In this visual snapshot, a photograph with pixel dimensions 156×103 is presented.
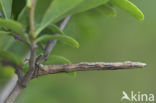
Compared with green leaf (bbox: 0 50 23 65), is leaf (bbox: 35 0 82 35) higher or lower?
higher

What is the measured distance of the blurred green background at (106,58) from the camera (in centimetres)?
94

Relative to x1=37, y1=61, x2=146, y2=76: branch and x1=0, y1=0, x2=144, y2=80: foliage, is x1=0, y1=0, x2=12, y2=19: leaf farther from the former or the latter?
x1=37, y1=61, x2=146, y2=76: branch

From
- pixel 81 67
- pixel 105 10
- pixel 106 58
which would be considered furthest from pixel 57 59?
pixel 106 58

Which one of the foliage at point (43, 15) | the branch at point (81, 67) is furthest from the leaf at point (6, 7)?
the branch at point (81, 67)

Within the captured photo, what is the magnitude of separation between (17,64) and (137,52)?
0.85 metres

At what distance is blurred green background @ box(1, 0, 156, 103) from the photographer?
3.09ft

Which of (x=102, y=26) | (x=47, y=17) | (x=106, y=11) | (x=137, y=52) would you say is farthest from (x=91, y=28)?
(x=47, y=17)

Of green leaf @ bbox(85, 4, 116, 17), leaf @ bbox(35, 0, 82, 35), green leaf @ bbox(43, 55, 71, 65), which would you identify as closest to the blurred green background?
green leaf @ bbox(85, 4, 116, 17)

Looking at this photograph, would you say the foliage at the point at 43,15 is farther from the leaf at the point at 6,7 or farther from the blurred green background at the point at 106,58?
the blurred green background at the point at 106,58

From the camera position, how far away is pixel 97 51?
1.10 metres

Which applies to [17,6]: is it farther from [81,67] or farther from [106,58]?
[106,58]

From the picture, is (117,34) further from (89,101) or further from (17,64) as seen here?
(17,64)

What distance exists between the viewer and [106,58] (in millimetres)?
1132

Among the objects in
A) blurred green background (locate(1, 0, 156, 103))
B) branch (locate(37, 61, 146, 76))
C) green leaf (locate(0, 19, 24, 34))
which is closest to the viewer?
green leaf (locate(0, 19, 24, 34))
